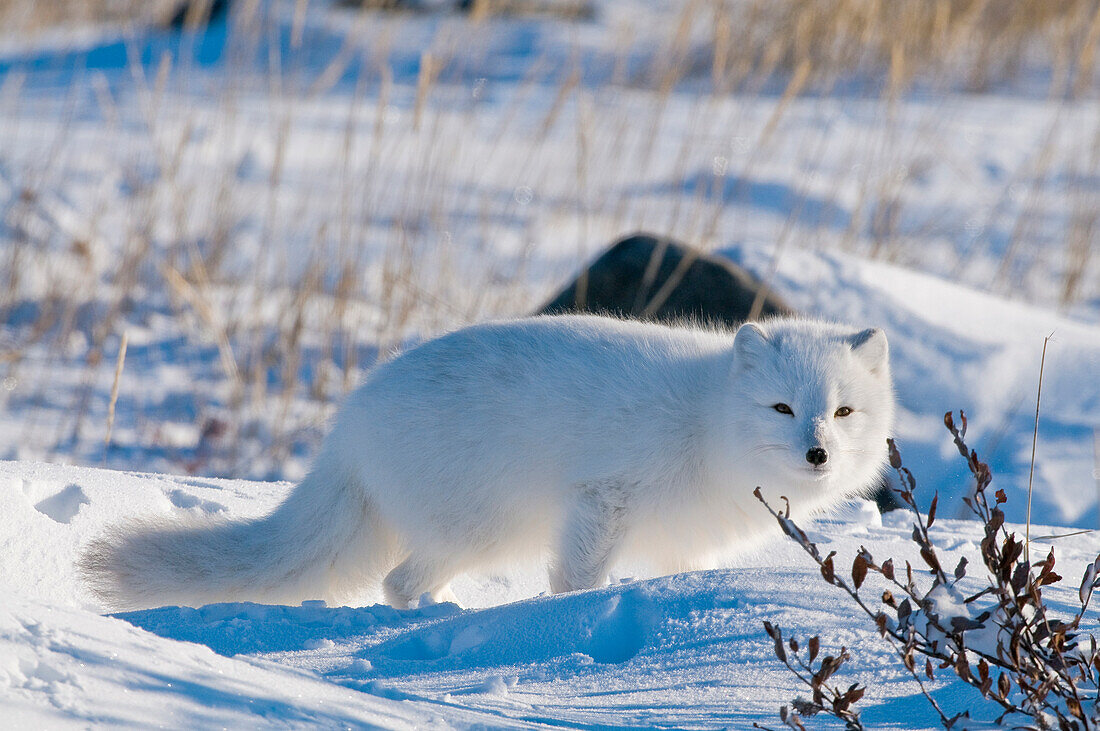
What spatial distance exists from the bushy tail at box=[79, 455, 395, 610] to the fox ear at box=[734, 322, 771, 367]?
0.98 m

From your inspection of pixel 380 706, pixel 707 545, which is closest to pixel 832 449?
pixel 707 545

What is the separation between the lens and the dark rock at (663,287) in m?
4.47

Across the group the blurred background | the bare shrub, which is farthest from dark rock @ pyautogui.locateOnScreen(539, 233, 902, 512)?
the bare shrub

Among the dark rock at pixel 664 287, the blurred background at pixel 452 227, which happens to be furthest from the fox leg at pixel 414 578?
the dark rock at pixel 664 287

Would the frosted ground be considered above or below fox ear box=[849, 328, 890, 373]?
below

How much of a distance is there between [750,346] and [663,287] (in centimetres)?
195

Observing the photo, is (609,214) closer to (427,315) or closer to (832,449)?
(427,315)

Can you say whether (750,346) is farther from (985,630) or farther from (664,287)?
(664,287)

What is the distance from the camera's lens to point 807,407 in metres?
2.45

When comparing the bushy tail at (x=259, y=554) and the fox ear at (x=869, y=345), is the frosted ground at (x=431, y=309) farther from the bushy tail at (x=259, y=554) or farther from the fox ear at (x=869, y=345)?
the fox ear at (x=869, y=345)

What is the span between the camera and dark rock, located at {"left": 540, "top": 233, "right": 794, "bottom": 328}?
4.47 m

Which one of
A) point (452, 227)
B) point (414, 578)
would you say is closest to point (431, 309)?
point (452, 227)

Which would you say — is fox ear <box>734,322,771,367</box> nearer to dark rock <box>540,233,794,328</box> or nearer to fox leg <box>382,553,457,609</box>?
fox leg <box>382,553,457,609</box>

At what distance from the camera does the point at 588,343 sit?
2623mm
